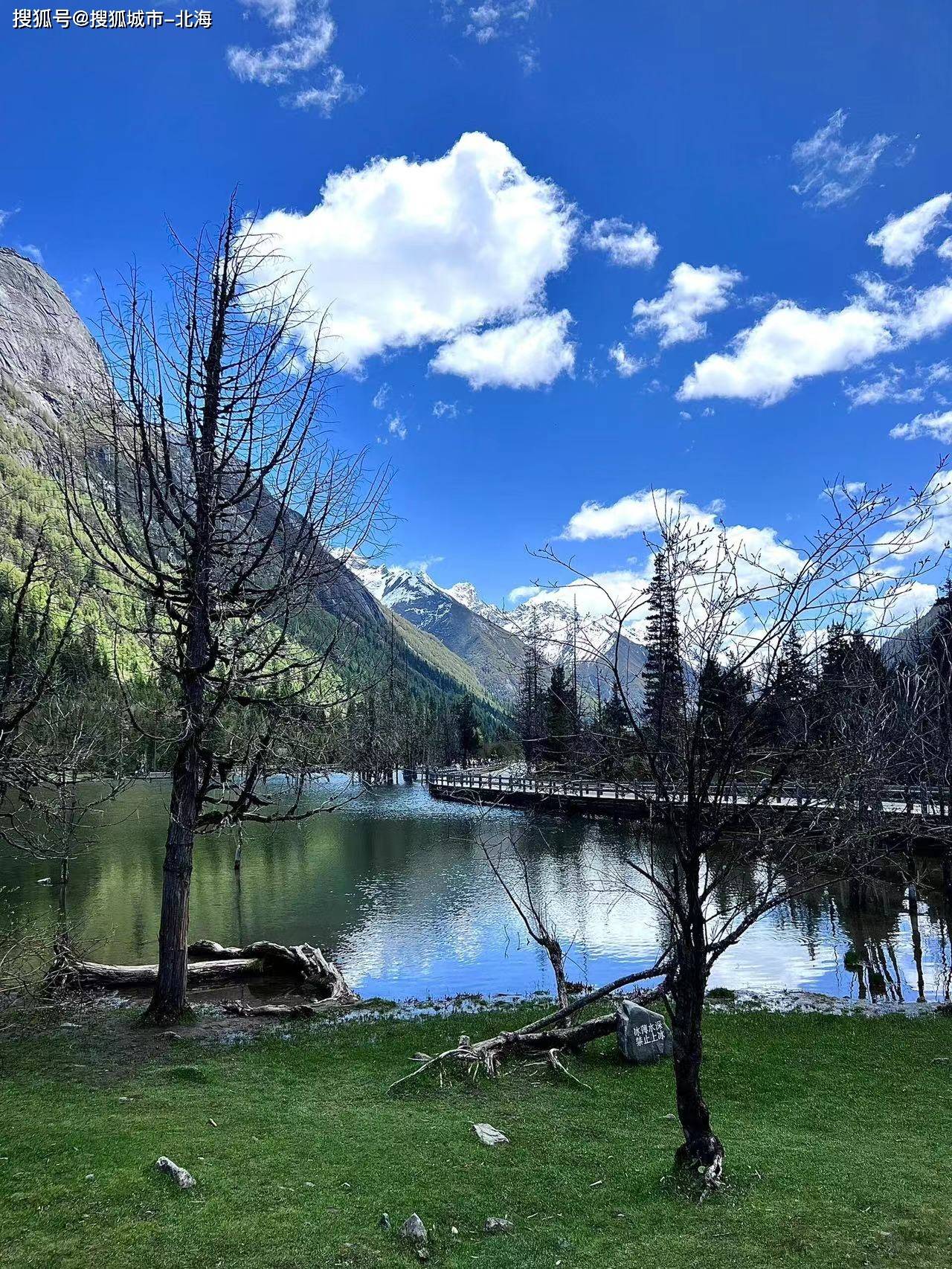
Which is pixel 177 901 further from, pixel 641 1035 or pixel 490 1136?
pixel 641 1035

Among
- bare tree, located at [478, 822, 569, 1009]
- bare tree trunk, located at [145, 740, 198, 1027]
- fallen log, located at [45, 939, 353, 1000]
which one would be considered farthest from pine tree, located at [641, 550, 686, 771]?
fallen log, located at [45, 939, 353, 1000]

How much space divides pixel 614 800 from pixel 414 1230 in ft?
157

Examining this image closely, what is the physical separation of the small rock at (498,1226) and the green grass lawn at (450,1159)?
0.05m

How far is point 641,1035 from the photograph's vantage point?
10922 millimetres

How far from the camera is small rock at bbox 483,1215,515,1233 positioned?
19.2 ft

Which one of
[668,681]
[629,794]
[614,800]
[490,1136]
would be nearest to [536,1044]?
[490,1136]

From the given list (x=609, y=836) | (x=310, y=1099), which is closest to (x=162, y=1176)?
(x=310, y=1099)

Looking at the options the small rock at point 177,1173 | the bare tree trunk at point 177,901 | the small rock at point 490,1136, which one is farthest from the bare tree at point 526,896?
the bare tree trunk at point 177,901

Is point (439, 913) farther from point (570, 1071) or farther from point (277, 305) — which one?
point (277, 305)

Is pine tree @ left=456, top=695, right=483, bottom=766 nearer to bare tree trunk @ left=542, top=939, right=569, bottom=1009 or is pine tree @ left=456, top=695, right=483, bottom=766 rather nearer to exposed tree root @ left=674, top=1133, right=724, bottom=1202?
bare tree trunk @ left=542, top=939, right=569, bottom=1009

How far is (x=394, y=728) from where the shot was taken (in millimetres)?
124438

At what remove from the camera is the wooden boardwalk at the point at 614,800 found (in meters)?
7.96

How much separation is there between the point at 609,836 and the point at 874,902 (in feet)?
64.7

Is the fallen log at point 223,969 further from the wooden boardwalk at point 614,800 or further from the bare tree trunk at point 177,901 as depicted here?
the wooden boardwalk at point 614,800
